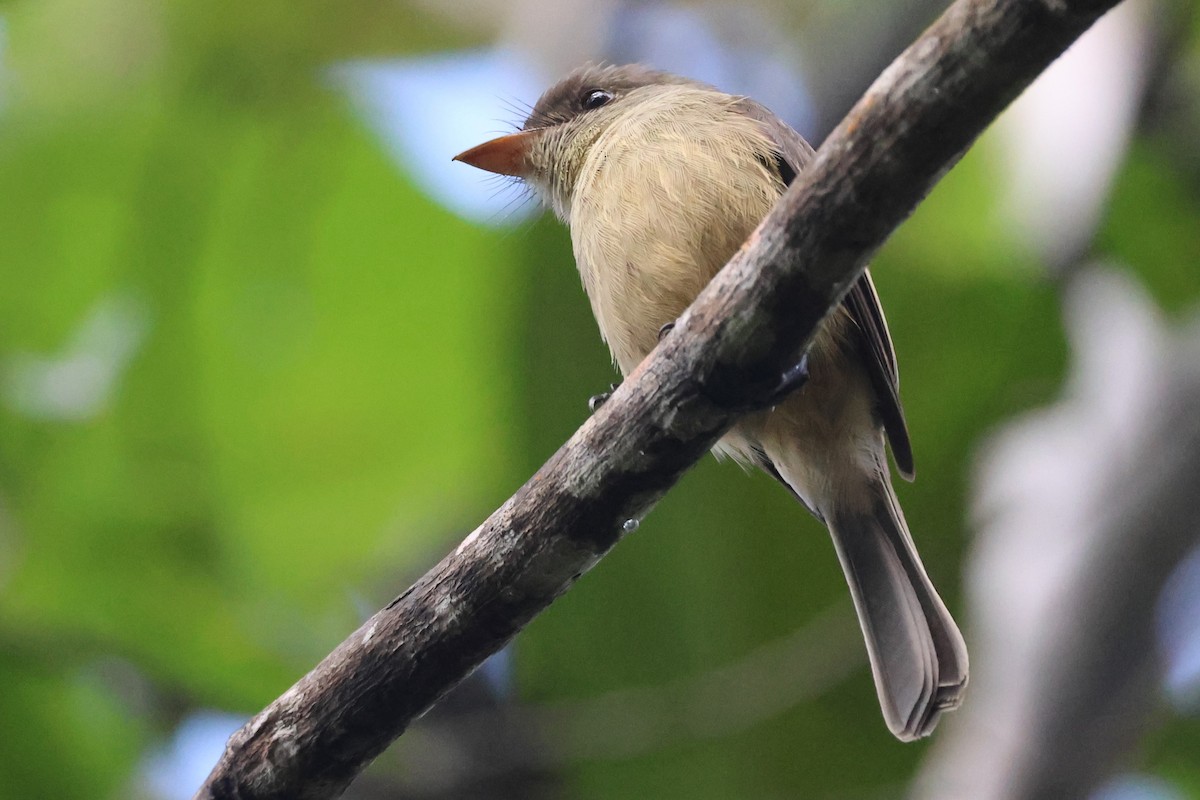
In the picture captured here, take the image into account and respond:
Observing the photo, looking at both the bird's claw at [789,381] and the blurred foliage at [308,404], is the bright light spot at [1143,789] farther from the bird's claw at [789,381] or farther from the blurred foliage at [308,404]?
the bird's claw at [789,381]

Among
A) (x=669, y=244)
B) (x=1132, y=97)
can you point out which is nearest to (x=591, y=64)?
(x=669, y=244)

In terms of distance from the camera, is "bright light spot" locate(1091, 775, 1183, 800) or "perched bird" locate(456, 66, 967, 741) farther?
"bright light spot" locate(1091, 775, 1183, 800)

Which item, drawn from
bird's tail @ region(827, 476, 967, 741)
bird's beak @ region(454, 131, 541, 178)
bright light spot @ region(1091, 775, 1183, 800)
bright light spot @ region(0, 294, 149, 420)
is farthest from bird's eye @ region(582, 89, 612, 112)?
bright light spot @ region(1091, 775, 1183, 800)

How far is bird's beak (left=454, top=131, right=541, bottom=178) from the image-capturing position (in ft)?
11.2

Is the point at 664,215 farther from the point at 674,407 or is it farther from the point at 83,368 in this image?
the point at 83,368

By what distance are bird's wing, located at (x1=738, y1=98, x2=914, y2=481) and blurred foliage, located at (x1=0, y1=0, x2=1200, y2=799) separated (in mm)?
1064

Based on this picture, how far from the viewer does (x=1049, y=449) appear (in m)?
3.63

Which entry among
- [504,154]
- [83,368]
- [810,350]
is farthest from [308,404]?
[810,350]

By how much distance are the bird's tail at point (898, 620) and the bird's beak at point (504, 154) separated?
1.27 metres

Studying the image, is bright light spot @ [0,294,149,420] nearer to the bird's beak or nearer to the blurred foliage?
the blurred foliage

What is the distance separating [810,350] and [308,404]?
6.64 ft

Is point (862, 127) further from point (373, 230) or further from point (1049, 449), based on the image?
point (373, 230)

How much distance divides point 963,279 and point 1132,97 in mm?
767

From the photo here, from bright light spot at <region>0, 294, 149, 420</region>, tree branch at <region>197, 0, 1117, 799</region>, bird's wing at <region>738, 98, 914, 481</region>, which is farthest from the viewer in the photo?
bright light spot at <region>0, 294, 149, 420</region>
